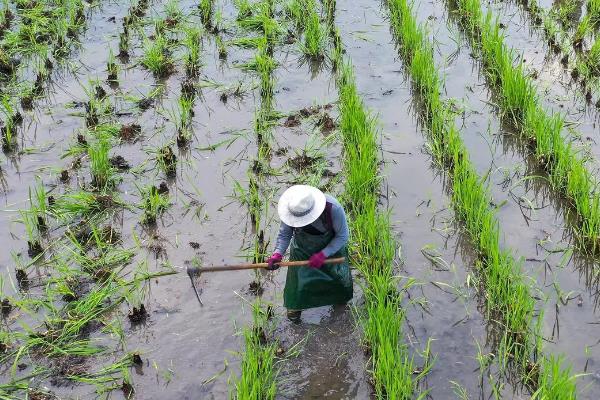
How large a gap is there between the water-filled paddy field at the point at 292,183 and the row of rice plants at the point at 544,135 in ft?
0.07

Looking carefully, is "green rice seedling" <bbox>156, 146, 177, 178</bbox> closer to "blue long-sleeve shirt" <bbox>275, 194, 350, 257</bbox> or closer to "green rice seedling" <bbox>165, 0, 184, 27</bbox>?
"blue long-sleeve shirt" <bbox>275, 194, 350, 257</bbox>

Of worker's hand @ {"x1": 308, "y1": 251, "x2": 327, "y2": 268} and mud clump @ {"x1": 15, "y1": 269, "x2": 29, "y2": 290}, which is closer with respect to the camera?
worker's hand @ {"x1": 308, "y1": 251, "x2": 327, "y2": 268}

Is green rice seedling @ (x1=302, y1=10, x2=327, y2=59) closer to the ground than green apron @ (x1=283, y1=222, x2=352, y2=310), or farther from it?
farther from it

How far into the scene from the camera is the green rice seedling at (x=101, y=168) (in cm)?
465

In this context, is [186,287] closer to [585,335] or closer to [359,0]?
[585,335]

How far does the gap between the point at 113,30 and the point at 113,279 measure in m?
3.73

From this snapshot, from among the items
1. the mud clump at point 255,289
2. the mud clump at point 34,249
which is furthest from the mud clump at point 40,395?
the mud clump at point 255,289

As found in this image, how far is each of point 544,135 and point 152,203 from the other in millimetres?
2861

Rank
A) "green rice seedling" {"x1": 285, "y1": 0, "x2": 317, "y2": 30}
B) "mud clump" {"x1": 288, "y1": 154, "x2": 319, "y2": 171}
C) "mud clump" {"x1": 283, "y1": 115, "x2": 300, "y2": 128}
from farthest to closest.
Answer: "green rice seedling" {"x1": 285, "y1": 0, "x2": 317, "y2": 30} < "mud clump" {"x1": 283, "y1": 115, "x2": 300, "y2": 128} < "mud clump" {"x1": 288, "y1": 154, "x2": 319, "y2": 171}

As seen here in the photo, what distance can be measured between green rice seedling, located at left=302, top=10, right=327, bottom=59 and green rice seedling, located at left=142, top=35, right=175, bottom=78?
1.32m

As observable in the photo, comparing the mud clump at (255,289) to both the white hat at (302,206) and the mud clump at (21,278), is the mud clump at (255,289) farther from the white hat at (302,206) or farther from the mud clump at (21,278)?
the mud clump at (21,278)

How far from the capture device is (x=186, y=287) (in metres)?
3.98

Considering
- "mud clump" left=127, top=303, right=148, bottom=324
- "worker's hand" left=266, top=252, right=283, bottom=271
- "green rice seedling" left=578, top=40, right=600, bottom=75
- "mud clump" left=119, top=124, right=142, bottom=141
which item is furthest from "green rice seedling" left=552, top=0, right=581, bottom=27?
"mud clump" left=127, top=303, right=148, bottom=324

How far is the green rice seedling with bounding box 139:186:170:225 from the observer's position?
4430mm
